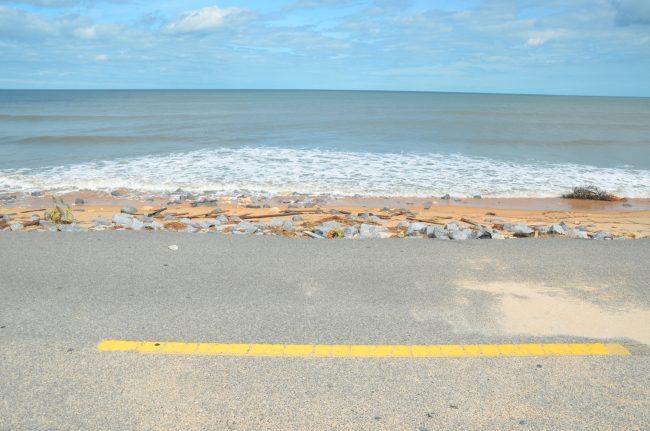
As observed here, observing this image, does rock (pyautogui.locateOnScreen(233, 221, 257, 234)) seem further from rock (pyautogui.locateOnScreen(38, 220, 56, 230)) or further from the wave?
the wave

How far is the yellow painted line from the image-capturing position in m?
3.72

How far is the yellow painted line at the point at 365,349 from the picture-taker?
3.72 metres

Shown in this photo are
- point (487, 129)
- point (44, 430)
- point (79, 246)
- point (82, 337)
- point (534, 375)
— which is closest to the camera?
point (44, 430)

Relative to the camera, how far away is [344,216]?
9.87 meters

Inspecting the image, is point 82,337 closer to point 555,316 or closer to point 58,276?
point 58,276

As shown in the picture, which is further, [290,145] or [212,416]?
[290,145]

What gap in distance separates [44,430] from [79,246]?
358 centimetres

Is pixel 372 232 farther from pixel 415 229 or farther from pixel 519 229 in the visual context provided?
pixel 519 229

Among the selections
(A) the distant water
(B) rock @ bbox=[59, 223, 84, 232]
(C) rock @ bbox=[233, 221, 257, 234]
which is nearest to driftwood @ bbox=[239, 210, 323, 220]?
(C) rock @ bbox=[233, 221, 257, 234]

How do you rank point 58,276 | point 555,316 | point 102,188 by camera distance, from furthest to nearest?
point 102,188 → point 58,276 → point 555,316

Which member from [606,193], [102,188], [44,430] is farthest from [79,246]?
[606,193]

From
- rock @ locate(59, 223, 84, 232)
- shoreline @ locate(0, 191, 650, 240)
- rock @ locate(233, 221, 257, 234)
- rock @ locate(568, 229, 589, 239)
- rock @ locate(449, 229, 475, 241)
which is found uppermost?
rock @ locate(449, 229, 475, 241)

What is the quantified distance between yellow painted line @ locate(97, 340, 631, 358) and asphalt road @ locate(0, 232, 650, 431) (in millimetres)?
78

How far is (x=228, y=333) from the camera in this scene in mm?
4031
